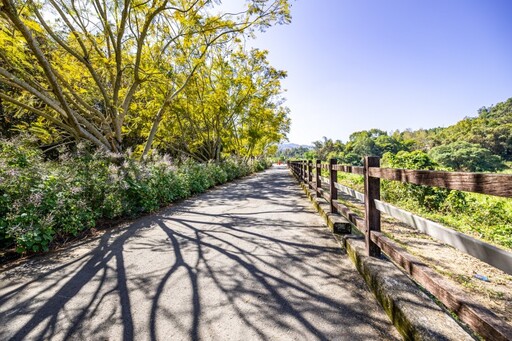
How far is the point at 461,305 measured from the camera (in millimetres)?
1269

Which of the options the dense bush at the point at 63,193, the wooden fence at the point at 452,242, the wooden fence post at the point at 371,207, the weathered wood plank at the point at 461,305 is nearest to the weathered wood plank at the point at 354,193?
the wooden fence post at the point at 371,207

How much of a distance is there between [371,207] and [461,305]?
48.1 inches

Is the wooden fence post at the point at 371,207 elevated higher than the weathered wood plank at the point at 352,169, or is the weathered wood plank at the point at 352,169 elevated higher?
the weathered wood plank at the point at 352,169

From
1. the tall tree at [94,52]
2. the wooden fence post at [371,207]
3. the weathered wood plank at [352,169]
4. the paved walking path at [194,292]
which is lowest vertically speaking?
the paved walking path at [194,292]

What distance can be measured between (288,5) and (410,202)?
24.5 feet

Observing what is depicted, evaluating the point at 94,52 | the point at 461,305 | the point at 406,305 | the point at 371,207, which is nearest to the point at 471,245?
the point at 461,305

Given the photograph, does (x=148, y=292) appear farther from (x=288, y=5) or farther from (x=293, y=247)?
(x=288, y=5)

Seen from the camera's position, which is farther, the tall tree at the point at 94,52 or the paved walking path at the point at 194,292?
the tall tree at the point at 94,52

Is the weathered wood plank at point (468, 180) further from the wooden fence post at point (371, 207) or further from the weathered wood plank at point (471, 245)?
the wooden fence post at point (371, 207)

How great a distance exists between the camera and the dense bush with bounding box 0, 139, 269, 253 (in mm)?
3113

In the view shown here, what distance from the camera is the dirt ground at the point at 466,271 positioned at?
2.15 metres

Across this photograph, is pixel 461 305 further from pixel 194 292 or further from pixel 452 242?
pixel 194 292

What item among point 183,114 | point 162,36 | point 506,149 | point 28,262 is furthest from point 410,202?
point 506,149

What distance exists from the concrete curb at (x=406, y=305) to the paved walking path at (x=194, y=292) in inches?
4.9
